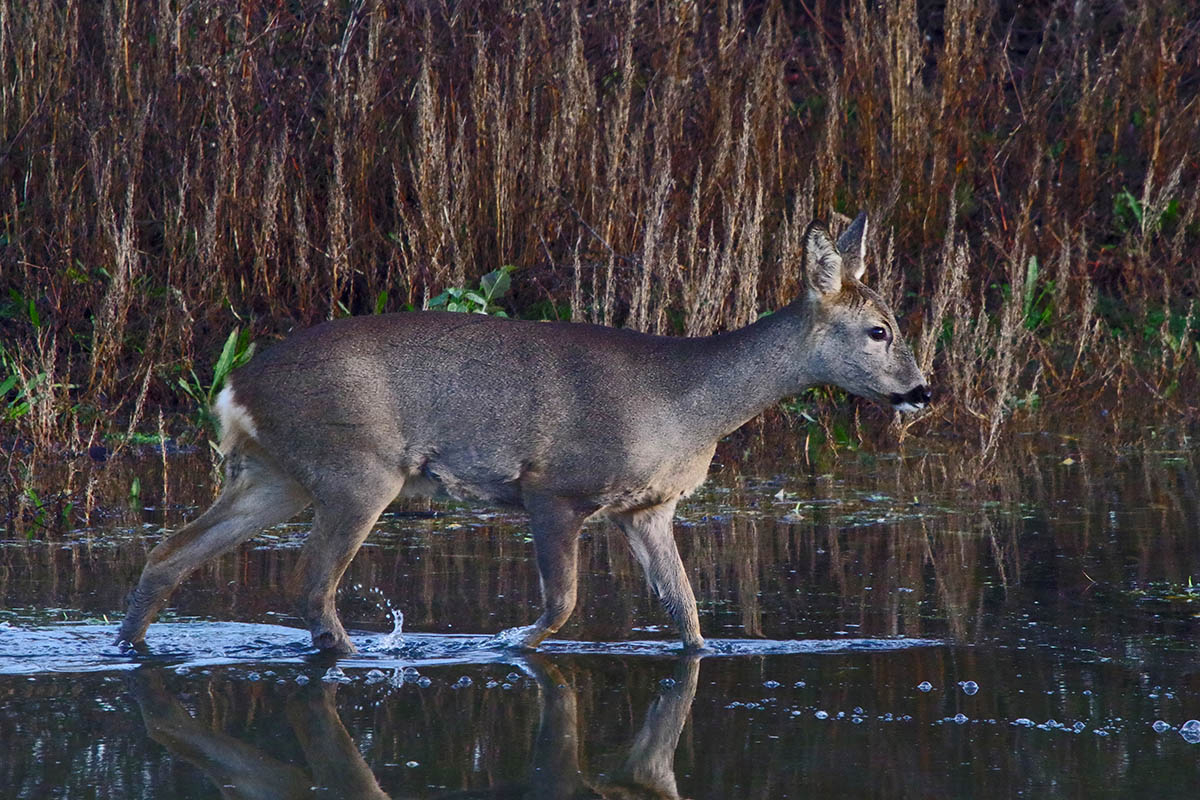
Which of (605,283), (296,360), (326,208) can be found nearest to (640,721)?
(296,360)

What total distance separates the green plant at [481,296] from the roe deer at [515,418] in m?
3.17

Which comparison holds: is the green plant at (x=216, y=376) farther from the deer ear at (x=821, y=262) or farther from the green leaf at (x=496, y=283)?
the deer ear at (x=821, y=262)

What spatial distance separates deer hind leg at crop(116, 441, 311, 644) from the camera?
262 inches

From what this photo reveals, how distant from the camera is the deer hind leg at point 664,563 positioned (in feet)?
20.9

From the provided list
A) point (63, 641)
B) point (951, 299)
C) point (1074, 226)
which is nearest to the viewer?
point (63, 641)

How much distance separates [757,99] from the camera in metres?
11.5

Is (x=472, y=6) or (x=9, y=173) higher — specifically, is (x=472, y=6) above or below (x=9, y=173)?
above

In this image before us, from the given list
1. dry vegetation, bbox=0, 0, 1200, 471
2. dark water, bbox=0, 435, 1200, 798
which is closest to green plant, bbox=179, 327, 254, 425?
dry vegetation, bbox=0, 0, 1200, 471

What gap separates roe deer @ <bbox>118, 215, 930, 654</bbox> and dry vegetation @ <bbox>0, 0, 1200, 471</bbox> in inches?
108

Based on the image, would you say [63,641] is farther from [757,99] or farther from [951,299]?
[757,99]

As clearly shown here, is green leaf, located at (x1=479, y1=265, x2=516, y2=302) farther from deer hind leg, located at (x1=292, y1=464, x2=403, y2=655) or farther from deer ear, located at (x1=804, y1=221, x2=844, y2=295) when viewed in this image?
deer hind leg, located at (x1=292, y1=464, x2=403, y2=655)

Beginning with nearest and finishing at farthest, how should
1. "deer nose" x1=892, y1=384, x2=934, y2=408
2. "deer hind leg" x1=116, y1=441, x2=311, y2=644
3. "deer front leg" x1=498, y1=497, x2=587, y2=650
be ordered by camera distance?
1. "deer front leg" x1=498, y1=497, x2=587, y2=650
2. "deer hind leg" x1=116, y1=441, x2=311, y2=644
3. "deer nose" x1=892, y1=384, x2=934, y2=408

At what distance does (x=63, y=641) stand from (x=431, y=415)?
1508 millimetres

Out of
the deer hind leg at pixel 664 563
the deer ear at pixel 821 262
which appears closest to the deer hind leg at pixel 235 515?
the deer hind leg at pixel 664 563
